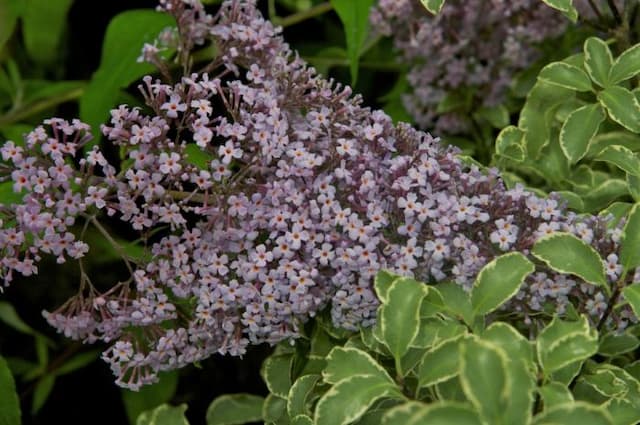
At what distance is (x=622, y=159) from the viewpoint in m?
1.21

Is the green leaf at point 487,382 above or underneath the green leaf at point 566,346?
above

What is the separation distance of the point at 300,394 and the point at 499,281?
0.31 meters

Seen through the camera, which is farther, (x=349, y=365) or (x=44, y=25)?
(x=44, y=25)

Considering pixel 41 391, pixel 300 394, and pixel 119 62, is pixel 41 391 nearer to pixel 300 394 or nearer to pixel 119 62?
pixel 119 62

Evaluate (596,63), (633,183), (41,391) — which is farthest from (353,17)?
(41,391)

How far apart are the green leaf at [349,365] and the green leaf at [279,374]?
0.25 m

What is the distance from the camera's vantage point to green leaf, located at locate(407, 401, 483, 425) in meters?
0.75

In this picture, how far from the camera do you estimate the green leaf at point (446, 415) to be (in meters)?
0.75

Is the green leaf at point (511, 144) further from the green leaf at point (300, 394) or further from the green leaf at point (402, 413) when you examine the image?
the green leaf at point (402, 413)

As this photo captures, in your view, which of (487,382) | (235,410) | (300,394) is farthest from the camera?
(235,410)

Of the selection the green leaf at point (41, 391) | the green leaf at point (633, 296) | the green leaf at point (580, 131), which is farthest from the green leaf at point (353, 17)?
the green leaf at point (41, 391)

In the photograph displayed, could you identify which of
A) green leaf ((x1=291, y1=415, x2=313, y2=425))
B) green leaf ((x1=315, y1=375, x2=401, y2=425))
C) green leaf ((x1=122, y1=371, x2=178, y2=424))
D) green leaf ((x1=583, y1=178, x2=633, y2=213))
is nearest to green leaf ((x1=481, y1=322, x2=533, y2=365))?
green leaf ((x1=315, y1=375, x2=401, y2=425))

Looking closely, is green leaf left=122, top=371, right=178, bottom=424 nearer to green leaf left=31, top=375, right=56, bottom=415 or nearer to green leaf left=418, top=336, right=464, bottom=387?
green leaf left=31, top=375, right=56, bottom=415

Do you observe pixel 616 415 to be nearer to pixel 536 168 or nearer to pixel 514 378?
pixel 514 378
